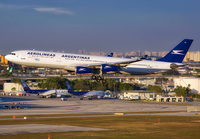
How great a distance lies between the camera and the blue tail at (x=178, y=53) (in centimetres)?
8950

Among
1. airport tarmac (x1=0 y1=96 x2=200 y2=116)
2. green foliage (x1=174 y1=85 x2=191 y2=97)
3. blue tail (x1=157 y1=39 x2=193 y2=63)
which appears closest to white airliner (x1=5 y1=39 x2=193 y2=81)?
blue tail (x1=157 y1=39 x2=193 y2=63)

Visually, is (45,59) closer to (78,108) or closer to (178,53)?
(178,53)

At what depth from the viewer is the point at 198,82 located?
613 feet

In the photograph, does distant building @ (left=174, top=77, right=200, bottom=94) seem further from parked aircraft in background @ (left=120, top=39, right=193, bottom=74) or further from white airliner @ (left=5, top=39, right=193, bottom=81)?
white airliner @ (left=5, top=39, right=193, bottom=81)

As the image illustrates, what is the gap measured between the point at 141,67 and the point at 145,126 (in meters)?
19.8

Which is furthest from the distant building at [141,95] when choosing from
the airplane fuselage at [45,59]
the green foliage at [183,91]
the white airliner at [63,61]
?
the airplane fuselage at [45,59]

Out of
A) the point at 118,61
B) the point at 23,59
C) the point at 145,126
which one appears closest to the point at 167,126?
the point at 145,126

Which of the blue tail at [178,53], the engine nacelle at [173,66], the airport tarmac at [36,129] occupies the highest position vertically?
the blue tail at [178,53]

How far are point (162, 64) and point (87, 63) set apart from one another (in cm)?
1906

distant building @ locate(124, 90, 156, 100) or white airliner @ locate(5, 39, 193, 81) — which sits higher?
white airliner @ locate(5, 39, 193, 81)

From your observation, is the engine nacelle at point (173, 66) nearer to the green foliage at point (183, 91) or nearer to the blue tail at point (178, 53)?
the blue tail at point (178, 53)

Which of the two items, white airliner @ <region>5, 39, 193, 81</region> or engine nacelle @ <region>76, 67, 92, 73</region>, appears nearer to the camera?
white airliner @ <region>5, 39, 193, 81</region>

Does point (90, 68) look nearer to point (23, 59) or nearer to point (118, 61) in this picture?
point (118, 61)

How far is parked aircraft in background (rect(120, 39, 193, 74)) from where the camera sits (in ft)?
268
